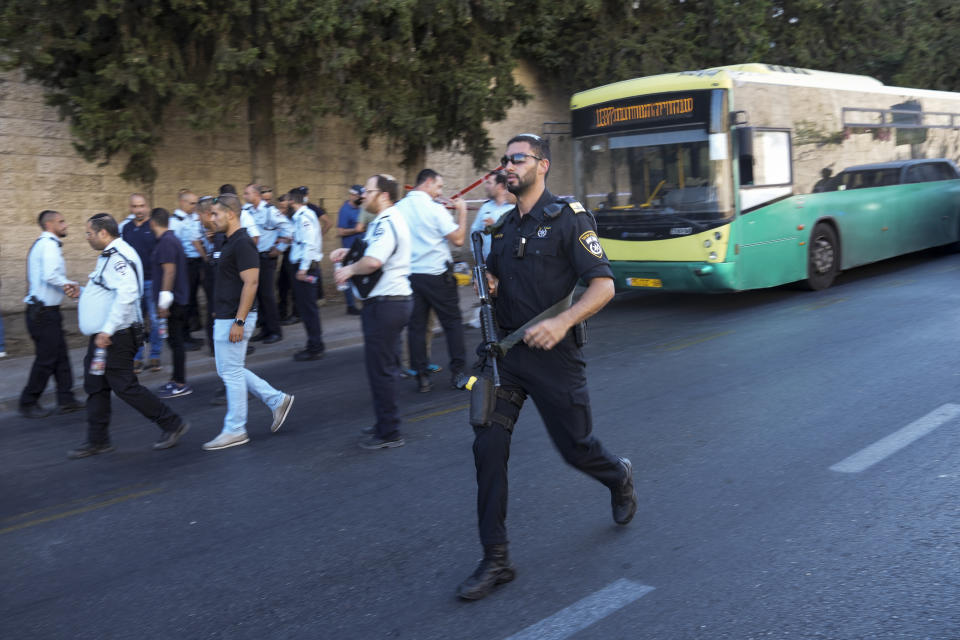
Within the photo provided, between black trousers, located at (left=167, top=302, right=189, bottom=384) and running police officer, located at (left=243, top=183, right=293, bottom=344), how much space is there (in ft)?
6.17

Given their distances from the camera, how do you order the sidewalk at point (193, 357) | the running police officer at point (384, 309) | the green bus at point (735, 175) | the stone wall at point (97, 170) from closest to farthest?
the running police officer at point (384, 309) < the sidewalk at point (193, 357) < the green bus at point (735, 175) < the stone wall at point (97, 170)

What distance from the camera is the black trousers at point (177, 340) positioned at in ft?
27.6

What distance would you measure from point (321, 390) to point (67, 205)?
6886 mm

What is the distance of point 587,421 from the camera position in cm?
393

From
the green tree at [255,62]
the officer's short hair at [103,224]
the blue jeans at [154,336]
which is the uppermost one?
the green tree at [255,62]

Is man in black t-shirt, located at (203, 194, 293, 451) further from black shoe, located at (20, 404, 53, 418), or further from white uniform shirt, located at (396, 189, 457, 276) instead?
black shoe, located at (20, 404, 53, 418)

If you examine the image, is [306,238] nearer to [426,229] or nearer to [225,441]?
[426,229]

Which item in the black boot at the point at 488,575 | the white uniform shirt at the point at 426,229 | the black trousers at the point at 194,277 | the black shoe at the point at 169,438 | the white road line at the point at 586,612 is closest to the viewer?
the white road line at the point at 586,612

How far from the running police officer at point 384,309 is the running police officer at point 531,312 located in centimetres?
222

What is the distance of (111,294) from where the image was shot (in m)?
6.23

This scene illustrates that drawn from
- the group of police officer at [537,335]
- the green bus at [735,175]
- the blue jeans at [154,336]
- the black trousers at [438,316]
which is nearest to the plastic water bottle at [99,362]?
the black trousers at [438,316]

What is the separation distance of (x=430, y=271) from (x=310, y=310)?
2374 millimetres

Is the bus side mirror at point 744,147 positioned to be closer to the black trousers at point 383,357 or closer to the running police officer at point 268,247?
the running police officer at point 268,247

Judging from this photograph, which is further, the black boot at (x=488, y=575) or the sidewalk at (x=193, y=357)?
the sidewalk at (x=193, y=357)
